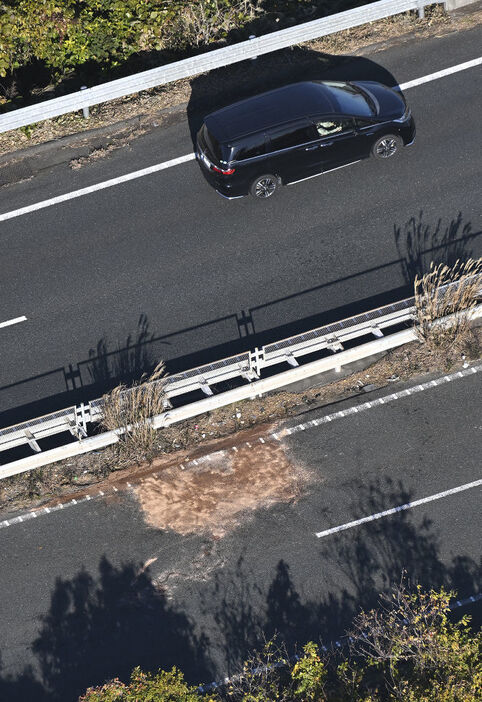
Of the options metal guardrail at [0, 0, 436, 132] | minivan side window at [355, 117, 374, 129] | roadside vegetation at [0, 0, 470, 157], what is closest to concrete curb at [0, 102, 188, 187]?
roadside vegetation at [0, 0, 470, 157]

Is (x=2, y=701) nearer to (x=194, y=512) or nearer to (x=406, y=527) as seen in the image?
(x=194, y=512)

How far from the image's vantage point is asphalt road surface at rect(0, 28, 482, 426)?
13828 mm

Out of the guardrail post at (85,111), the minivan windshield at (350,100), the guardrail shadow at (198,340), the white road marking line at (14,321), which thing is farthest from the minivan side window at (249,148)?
the white road marking line at (14,321)

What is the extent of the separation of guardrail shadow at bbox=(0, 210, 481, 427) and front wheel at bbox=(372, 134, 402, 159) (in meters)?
2.17

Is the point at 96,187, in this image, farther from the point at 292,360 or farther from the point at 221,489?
the point at 221,489

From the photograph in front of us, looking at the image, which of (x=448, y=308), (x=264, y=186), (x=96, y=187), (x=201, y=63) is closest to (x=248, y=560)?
(x=448, y=308)

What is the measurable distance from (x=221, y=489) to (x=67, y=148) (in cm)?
802

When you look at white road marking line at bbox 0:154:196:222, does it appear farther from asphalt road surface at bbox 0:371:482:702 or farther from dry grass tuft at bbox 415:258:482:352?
asphalt road surface at bbox 0:371:482:702

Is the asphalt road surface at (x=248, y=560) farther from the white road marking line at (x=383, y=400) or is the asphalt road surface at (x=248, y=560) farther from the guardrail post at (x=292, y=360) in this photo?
the guardrail post at (x=292, y=360)

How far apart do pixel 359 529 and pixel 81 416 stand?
508 cm

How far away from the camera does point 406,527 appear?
12398 mm

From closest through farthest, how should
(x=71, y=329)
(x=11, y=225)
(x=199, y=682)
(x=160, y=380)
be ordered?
(x=199, y=682)
(x=160, y=380)
(x=71, y=329)
(x=11, y=225)

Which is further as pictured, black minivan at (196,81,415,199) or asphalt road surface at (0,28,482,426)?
black minivan at (196,81,415,199)

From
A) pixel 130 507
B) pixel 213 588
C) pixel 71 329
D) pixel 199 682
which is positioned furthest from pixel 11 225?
pixel 199 682
